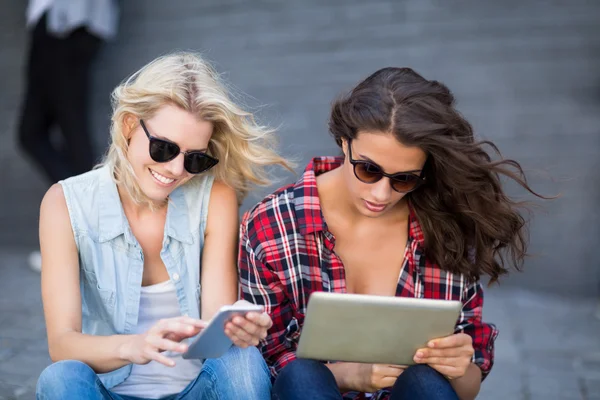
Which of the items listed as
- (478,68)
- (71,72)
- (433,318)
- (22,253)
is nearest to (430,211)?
(433,318)

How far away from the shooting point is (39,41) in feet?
15.4

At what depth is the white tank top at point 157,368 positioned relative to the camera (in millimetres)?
2467

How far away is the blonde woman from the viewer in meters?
2.30

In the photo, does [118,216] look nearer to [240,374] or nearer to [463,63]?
[240,374]

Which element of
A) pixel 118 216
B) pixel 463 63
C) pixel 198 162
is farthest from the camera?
pixel 463 63

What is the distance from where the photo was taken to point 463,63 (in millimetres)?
4562

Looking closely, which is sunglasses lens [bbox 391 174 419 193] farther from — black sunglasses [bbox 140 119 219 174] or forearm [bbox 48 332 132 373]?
forearm [bbox 48 332 132 373]

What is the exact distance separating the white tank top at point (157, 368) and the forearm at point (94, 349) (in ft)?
0.66

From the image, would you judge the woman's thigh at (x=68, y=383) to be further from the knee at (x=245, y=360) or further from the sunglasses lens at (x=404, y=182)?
the sunglasses lens at (x=404, y=182)

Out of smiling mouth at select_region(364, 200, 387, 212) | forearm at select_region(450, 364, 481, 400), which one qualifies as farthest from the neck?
forearm at select_region(450, 364, 481, 400)

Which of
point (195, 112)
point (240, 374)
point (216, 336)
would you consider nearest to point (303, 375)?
point (240, 374)

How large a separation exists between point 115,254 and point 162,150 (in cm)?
38

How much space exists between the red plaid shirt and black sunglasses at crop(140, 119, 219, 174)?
212 millimetres

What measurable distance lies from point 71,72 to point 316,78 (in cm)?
141
